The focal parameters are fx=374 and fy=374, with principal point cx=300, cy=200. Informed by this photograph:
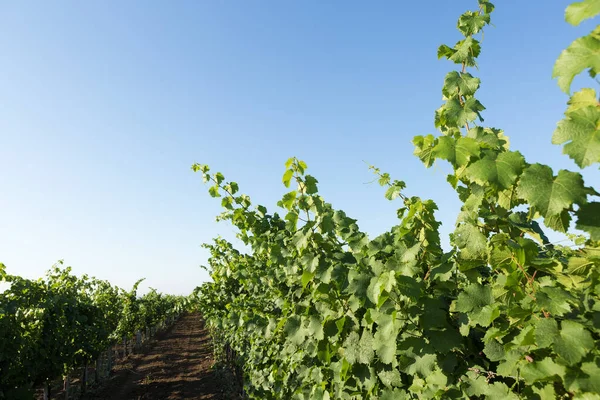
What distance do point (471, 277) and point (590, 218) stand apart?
2.50ft

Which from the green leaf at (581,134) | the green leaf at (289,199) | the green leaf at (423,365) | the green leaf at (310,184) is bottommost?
the green leaf at (423,365)

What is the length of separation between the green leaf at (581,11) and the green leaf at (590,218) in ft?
1.82

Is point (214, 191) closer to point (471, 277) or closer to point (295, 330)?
point (295, 330)

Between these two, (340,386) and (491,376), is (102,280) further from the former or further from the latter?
(491,376)

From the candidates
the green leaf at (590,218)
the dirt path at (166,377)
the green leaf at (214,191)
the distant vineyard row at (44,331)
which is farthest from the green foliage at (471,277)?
the dirt path at (166,377)

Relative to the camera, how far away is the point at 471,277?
6.12 feet

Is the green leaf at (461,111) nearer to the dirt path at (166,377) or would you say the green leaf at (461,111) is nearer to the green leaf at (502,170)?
the green leaf at (502,170)

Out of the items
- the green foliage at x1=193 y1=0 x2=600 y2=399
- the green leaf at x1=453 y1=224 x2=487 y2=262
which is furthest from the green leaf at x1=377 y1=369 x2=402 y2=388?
the green leaf at x1=453 y1=224 x2=487 y2=262

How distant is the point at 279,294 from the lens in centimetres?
466

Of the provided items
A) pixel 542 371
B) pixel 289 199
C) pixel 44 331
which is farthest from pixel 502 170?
pixel 44 331

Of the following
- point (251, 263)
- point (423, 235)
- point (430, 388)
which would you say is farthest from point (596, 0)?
point (251, 263)

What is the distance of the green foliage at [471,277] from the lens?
1.22m

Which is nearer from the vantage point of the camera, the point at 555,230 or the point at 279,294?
the point at 555,230

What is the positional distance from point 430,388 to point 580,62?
5.06 ft
